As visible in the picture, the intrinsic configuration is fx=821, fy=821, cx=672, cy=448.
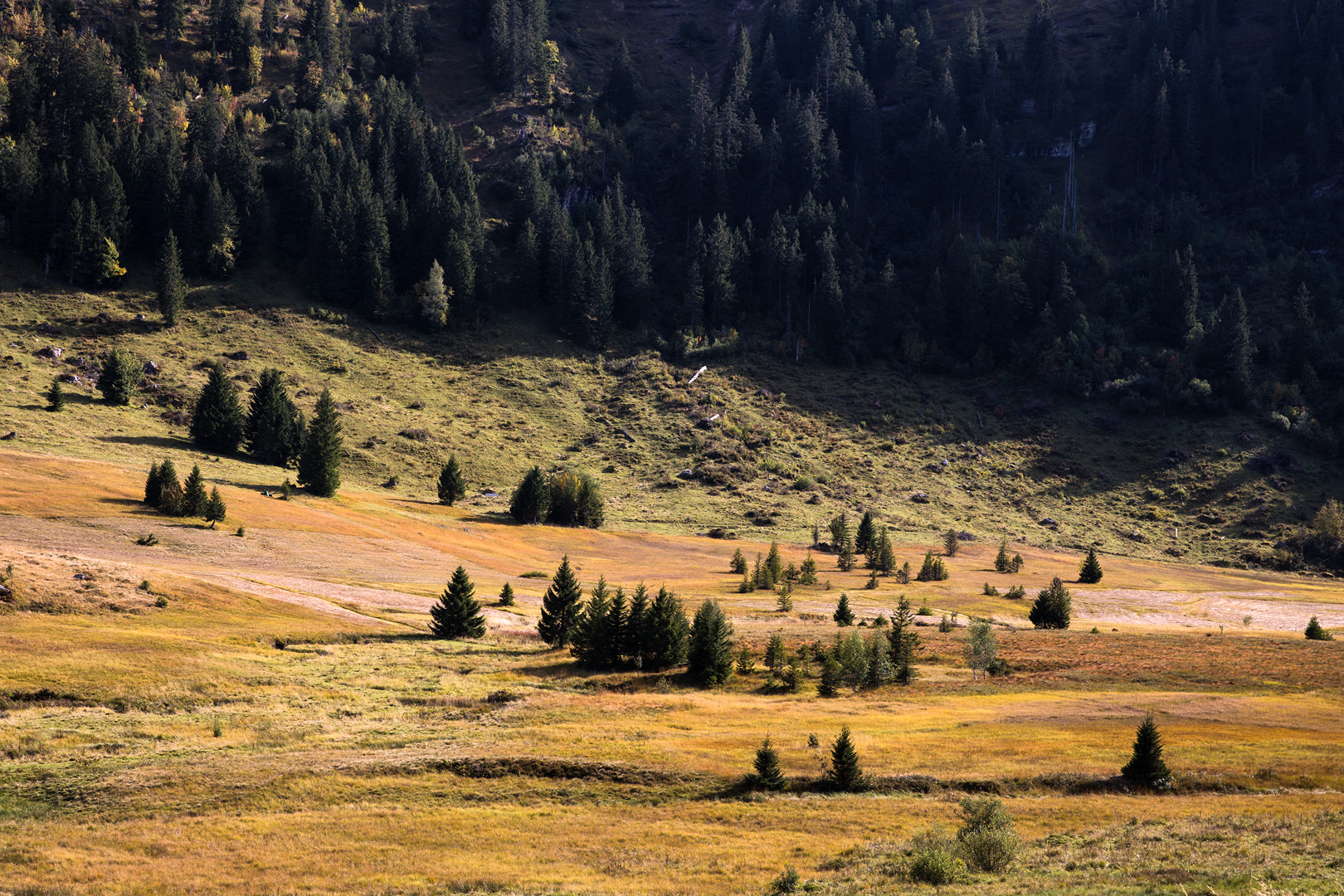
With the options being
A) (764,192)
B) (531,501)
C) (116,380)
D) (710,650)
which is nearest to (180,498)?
(531,501)

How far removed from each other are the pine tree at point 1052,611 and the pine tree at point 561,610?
3751 cm

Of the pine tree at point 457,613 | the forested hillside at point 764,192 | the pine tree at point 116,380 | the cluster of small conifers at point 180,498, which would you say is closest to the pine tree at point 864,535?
the pine tree at point 457,613

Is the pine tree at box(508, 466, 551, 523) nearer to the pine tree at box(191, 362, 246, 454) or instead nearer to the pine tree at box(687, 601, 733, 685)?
the pine tree at box(191, 362, 246, 454)

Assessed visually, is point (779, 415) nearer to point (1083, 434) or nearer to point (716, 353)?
point (716, 353)

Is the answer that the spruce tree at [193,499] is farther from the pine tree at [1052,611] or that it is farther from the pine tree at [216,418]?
the pine tree at [1052,611]

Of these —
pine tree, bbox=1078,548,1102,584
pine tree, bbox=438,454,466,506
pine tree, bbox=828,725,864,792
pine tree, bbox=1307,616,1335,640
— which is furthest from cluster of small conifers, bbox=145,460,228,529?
pine tree, bbox=1307,616,1335,640

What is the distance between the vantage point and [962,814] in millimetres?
27141

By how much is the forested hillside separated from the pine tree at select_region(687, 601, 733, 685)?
106778mm

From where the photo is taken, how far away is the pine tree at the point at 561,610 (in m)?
53.7

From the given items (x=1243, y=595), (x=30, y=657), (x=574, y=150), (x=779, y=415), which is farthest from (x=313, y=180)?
(x=1243, y=595)

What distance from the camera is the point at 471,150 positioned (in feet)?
592

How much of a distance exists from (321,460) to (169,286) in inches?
2102

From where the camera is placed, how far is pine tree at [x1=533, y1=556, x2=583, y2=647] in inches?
2112

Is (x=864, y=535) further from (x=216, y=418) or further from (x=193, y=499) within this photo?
(x=216, y=418)
